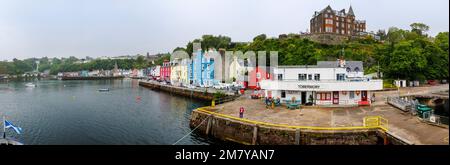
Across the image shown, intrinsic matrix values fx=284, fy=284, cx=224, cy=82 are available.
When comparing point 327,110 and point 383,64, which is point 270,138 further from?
point 383,64

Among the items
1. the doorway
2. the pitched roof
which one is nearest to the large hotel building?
the pitched roof

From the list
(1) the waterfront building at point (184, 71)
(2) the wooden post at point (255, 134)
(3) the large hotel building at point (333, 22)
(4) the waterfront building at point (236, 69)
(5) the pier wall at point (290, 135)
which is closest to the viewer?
(5) the pier wall at point (290, 135)

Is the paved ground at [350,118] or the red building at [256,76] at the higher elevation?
the red building at [256,76]

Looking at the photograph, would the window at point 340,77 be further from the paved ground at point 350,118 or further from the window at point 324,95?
the paved ground at point 350,118

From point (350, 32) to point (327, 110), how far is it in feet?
285

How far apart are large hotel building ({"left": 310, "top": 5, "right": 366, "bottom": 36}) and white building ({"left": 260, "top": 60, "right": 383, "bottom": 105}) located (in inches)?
2603

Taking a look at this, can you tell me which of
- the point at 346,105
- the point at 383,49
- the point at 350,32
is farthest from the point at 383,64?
the point at 350,32

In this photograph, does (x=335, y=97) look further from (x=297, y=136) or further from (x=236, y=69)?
(x=236, y=69)

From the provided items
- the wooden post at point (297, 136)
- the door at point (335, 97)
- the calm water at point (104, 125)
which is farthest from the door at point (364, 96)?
the calm water at point (104, 125)

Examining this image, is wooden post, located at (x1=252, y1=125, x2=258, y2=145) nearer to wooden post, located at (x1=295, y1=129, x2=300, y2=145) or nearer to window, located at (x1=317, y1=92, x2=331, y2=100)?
wooden post, located at (x1=295, y1=129, x2=300, y2=145)

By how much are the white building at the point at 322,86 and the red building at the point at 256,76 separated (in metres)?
22.3

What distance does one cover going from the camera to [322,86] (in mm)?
30641

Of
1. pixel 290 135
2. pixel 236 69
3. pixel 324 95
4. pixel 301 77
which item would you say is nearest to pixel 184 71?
pixel 236 69

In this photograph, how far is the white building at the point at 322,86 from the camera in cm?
3067
